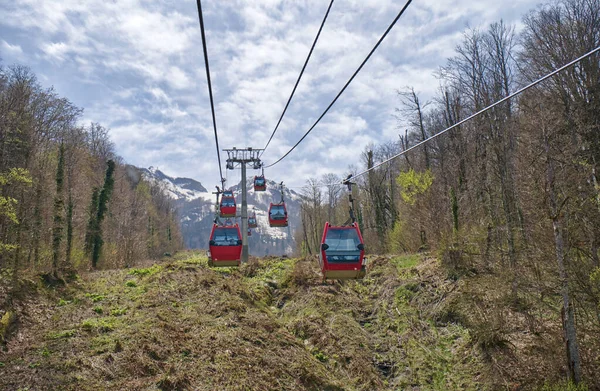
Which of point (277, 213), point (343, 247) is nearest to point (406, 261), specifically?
point (277, 213)

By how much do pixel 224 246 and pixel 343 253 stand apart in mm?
5794

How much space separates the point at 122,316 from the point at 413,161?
30.5 metres

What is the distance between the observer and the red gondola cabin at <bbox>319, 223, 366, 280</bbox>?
39.6ft

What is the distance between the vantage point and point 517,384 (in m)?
12.8

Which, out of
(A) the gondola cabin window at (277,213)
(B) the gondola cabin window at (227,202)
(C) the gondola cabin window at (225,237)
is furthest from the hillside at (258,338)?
(B) the gondola cabin window at (227,202)

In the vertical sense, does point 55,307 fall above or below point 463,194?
below

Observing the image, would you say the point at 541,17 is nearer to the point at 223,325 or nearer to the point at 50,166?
the point at 223,325

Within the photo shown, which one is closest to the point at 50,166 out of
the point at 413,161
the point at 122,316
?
the point at 122,316

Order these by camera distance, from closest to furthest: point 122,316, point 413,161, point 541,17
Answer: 1. point 122,316
2. point 541,17
3. point 413,161

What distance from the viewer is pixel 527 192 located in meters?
14.2

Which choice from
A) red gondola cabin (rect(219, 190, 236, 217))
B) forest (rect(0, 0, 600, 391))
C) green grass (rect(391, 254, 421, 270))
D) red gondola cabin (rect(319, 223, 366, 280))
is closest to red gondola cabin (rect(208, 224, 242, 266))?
forest (rect(0, 0, 600, 391))

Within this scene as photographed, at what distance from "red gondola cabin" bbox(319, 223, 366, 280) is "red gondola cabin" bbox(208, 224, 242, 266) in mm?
4908

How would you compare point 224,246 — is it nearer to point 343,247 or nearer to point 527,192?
point 343,247

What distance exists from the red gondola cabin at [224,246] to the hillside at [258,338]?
2.48 metres
